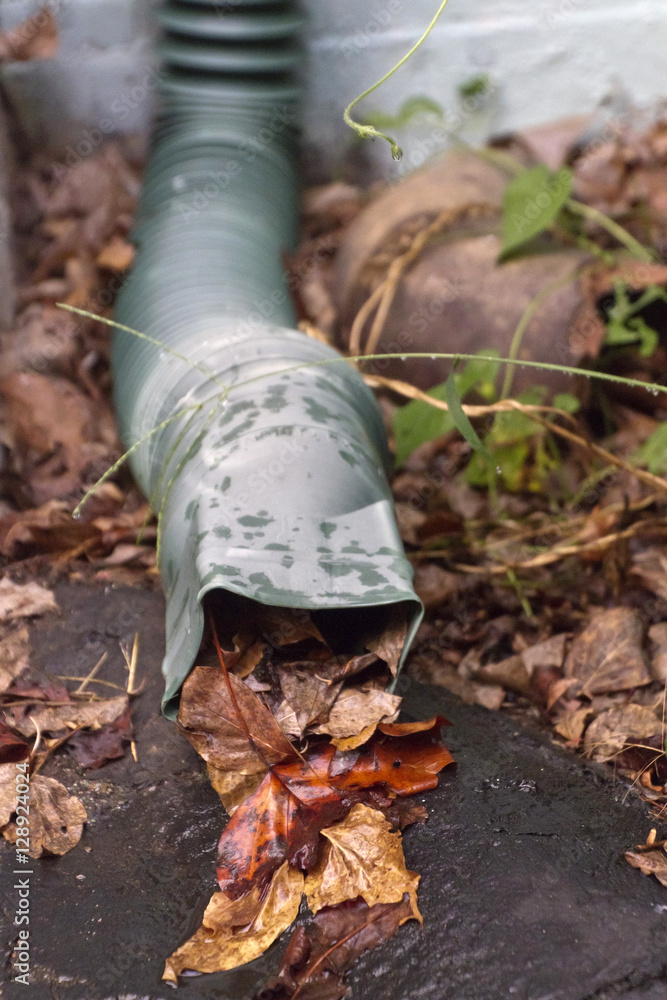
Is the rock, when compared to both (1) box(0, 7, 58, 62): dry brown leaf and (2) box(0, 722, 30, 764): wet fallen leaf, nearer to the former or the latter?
(1) box(0, 7, 58, 62): dry brown leaf

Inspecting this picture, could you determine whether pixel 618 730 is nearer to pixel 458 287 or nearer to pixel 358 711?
pixel 358 711

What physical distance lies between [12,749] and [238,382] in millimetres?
858

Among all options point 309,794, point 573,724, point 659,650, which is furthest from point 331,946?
point 659,650

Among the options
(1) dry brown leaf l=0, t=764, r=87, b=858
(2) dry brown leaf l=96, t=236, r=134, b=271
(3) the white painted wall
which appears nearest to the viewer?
(1) dry brown leaf l=0, t=764, r=87, b=858

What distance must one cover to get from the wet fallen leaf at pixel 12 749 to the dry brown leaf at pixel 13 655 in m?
0.16

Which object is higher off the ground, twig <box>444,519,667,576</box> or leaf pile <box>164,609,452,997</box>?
leaf pile <box>164,609,452,997</box>

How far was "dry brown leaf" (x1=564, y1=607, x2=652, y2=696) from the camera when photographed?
1.89 metres

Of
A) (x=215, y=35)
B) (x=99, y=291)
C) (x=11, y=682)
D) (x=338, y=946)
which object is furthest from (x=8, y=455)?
(x=338, y=946)

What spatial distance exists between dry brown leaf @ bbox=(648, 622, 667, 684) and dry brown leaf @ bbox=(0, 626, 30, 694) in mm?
1360

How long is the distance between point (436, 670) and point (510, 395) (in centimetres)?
110

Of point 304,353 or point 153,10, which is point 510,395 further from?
point 153,10

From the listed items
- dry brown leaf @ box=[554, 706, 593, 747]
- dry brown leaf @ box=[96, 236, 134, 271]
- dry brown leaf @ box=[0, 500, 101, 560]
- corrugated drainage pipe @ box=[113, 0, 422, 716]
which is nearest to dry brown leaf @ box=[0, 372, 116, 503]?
corrugated drainage pipe @ box=[113, 0, 422, 716]

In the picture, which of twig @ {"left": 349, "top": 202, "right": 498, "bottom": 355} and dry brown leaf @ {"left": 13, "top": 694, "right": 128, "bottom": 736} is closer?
dry brown leaf @ {"left": 13, "top": 694, "right": 128, "bottom": 736}

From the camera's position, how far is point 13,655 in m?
1.83
